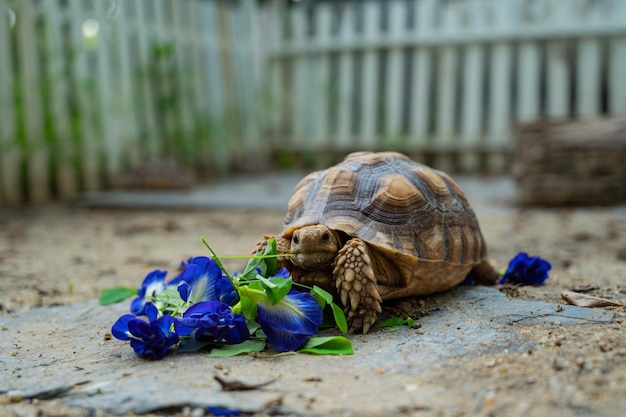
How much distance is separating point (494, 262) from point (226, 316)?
6.87 feet

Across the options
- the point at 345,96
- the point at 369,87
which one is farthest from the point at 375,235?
the point at 345,96

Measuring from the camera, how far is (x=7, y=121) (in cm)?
571

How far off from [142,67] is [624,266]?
5.55 m

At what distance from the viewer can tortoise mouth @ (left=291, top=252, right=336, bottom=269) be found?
2.31 metres

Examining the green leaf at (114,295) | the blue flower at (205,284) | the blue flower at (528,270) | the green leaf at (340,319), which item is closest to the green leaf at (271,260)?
the blue flower at (205,284)

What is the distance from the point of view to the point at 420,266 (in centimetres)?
238

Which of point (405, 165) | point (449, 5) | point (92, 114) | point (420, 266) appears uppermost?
point (449, 5)

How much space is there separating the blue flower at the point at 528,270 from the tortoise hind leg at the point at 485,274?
74 millimetres

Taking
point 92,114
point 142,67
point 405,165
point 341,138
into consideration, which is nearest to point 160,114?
point 142,67

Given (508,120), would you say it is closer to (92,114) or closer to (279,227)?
(279,227)

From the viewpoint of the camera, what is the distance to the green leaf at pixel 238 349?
6.78ft

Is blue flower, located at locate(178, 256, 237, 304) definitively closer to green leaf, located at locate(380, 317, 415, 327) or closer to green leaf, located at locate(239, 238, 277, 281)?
green leaf, located at locate(239, 238, 277, 281)

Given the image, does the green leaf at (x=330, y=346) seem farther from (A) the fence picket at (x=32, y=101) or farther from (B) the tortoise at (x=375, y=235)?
(A) the fence picket at (x=32, y=101)

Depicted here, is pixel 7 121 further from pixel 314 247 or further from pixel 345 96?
pixel 345 96
